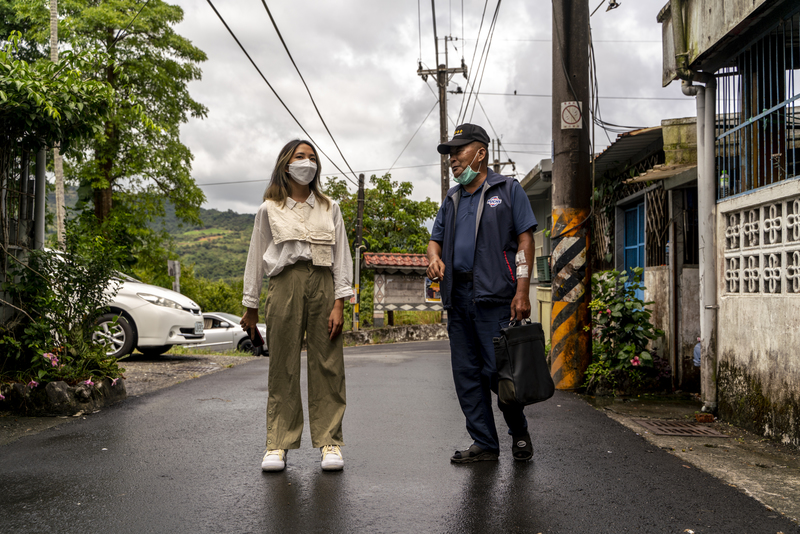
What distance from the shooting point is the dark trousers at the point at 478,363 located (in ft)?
13.5

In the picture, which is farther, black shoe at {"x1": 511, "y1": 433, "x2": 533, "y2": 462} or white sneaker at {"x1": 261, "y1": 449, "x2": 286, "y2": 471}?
black shoe at {"x1": 511, "y1": 433, "x2": 533, "y2": 462}

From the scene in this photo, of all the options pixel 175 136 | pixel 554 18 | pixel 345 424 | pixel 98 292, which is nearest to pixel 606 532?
pixel 345 424

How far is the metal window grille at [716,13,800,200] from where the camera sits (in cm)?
526

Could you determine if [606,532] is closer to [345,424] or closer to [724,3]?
[345,424]

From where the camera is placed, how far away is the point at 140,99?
23.1 meters

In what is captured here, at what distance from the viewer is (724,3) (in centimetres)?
567

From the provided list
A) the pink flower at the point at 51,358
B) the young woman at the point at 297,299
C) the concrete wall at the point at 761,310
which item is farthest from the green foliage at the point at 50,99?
the concrete wall at the point at 761,310

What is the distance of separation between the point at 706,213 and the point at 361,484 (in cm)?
435

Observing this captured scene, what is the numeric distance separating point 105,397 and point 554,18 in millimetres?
6315

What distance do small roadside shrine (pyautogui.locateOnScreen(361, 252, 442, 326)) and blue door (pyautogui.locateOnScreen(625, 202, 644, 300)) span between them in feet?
52.4

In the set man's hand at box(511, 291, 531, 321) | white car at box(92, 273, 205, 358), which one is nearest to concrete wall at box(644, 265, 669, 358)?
man's hand at box(511, 291, 531, 321)

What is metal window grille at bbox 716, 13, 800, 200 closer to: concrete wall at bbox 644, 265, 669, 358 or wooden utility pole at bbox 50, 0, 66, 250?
concrete wall at bbox 644, 265, 669, 358

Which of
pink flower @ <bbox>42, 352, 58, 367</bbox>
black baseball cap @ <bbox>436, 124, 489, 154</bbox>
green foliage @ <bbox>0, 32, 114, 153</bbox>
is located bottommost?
pink flower @ <bbox>42, 352, 58, 367</bbox>

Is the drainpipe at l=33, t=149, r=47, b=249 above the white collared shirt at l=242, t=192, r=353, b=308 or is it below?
above
